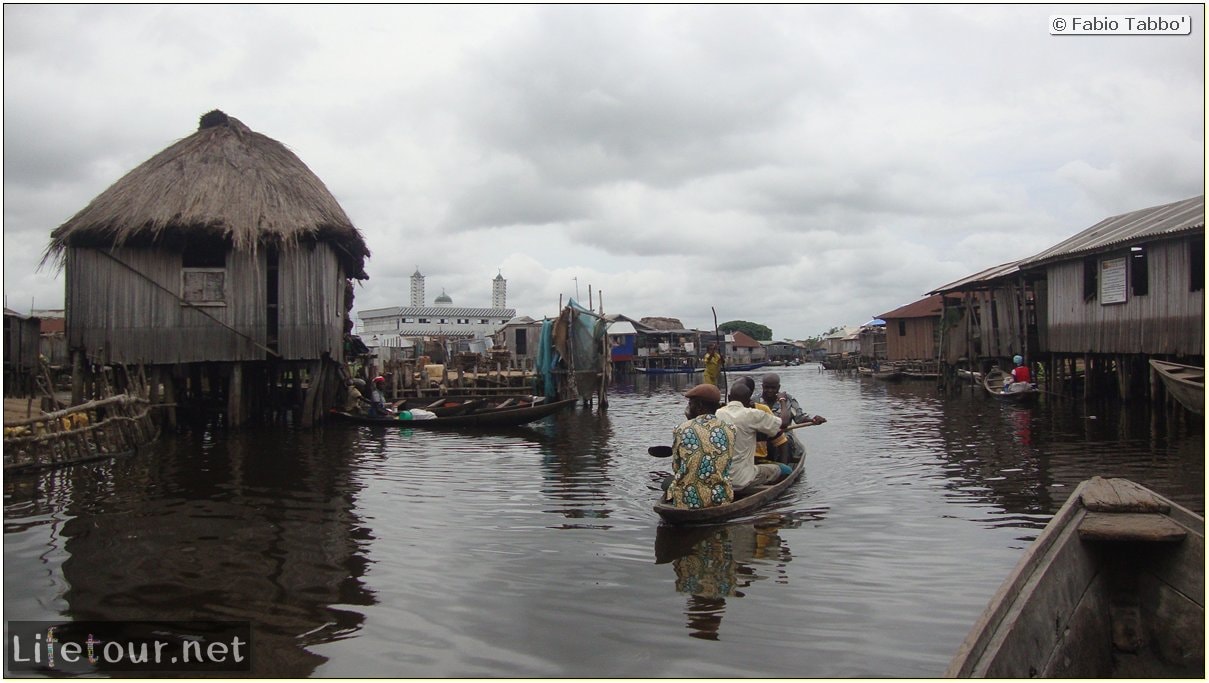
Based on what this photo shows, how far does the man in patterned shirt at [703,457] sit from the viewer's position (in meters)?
7.30

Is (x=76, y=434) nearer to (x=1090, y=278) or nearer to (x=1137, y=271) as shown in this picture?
(x=1137, y=271)

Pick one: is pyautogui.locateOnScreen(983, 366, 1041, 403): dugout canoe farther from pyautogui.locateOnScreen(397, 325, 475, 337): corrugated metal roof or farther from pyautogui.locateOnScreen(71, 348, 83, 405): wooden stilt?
pyautogui.locateOnScreen(397, 325, 475, 337): corrugated metal roof

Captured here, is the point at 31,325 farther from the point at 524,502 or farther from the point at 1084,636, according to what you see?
the point at 1084,636

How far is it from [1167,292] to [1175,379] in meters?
2.87

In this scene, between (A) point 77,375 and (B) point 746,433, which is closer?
(B) point 746,433

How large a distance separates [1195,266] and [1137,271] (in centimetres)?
217

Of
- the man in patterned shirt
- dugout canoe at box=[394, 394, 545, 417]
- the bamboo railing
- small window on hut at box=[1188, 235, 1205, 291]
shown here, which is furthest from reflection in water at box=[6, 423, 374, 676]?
small window on hut at box=[1188, 235, 1205, 291]

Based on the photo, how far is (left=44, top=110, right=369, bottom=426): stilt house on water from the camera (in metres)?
15.8

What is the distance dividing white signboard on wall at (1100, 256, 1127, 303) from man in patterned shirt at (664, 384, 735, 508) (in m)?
15.2

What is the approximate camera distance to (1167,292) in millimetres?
16578

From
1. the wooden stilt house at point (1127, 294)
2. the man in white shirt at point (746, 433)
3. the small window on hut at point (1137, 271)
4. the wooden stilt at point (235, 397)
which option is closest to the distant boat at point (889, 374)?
the wooden stilt house at point (1127, 294)

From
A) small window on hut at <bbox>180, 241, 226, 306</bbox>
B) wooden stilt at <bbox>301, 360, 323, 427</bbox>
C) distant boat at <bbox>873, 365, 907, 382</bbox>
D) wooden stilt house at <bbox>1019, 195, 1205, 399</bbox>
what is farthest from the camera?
distant boat at <bbox>873, 365, 907, 382</bbox>

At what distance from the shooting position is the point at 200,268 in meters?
16.8

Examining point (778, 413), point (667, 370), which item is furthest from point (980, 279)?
point (667, 370)
